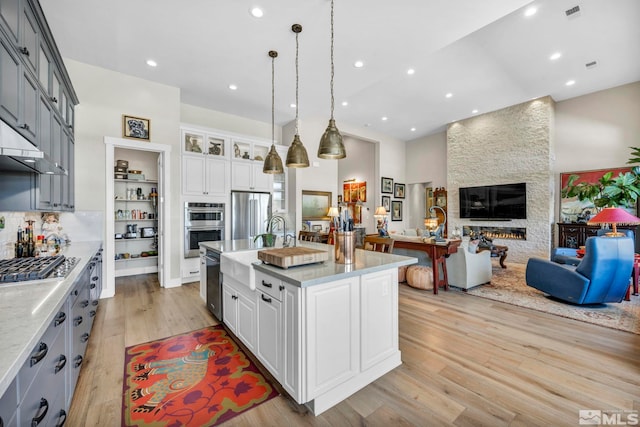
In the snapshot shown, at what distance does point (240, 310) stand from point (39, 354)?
4.62 ft

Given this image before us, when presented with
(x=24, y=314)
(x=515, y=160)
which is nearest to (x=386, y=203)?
(x=515, y=160)

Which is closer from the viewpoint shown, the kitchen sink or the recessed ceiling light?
the kitchen sink

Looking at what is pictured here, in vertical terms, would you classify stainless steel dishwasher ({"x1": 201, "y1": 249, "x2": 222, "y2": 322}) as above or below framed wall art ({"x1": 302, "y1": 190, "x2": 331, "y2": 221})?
below

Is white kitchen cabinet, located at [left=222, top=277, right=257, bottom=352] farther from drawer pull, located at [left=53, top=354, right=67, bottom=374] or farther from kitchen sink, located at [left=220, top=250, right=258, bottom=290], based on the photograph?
drawer pull, located at [left=53, top=354, right=67, bottom=374]

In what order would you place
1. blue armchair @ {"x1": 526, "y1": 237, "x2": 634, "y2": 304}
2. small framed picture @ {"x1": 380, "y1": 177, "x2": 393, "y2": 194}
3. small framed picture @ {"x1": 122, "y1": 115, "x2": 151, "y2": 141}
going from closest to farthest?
blue armchair @ {"x1": 526, "y1": 237, "x2": 634, "y2": 304}
small framed picture @ {"x1": 122, "y1": 115, "x2": 151, "y2": 141}
small framed picture @ {"x1": 380, "y1": 177, "x2": 393, "y2": 194}

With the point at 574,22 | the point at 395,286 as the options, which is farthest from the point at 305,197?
the point at 574,22

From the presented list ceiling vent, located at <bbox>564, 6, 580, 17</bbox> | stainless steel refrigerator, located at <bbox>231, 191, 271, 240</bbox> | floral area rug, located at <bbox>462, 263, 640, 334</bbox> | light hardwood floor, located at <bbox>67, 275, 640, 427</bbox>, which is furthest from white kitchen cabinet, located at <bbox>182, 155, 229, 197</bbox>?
ceiling vent, located at <bbox>564, 6, 580, 17</bbox>

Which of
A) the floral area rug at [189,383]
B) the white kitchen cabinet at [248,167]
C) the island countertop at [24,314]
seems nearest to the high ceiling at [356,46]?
the white kitchen cabinet at [248,167]

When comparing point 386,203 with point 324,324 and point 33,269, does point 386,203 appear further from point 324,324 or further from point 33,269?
point 33,269

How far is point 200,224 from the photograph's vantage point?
16.1ft

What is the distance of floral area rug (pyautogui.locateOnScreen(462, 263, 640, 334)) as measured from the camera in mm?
2988

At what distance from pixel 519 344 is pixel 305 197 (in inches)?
214

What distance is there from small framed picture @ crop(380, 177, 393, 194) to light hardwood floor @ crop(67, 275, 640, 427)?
5.53 meters

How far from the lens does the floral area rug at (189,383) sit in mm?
1677
